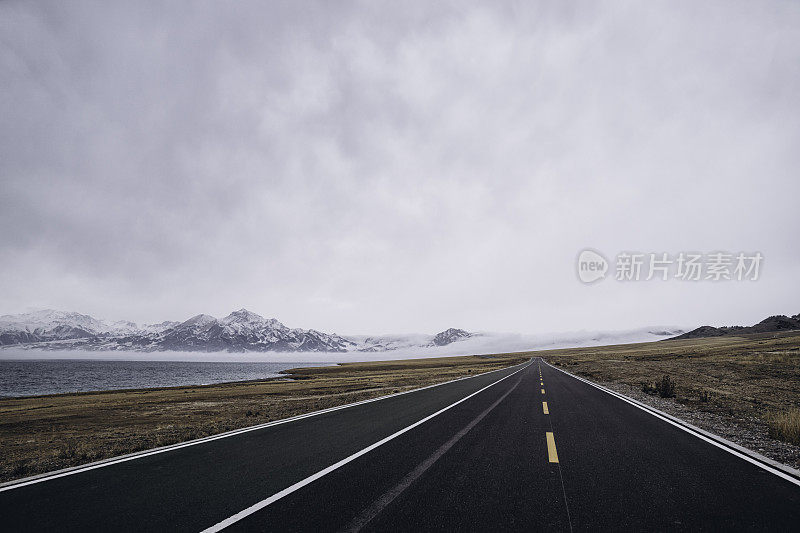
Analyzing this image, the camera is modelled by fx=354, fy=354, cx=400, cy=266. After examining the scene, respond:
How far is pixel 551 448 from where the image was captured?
24.8 feet

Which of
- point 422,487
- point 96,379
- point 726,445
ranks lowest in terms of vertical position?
point 96,379

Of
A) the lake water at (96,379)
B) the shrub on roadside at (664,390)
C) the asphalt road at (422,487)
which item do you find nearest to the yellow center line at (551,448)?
the asphalt road at (422,487)

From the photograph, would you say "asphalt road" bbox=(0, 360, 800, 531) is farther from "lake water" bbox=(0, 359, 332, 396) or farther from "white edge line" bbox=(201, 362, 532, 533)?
"lake water" bbox=(0, 359, 332, 396)

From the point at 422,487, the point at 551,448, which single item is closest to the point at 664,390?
the point at 551,448

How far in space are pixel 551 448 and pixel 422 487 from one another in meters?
3.73

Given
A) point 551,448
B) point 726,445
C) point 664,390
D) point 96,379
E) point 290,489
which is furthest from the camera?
point 96,379

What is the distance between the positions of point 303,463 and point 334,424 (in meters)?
4.09

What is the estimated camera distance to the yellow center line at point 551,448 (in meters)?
6.83

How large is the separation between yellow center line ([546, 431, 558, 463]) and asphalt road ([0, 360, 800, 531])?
23 millimetres

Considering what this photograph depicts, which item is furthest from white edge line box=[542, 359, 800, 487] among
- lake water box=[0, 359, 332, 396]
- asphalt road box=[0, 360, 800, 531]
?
lake water box=[0, 359, 332, 396]

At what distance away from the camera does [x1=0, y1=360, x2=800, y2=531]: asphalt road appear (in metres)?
4.29

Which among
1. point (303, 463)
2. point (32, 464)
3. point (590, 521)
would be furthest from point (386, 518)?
point (32, 464)

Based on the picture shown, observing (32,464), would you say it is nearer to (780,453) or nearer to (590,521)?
(590,521)

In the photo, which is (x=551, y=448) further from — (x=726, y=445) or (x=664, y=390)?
(x=664, y=390)
